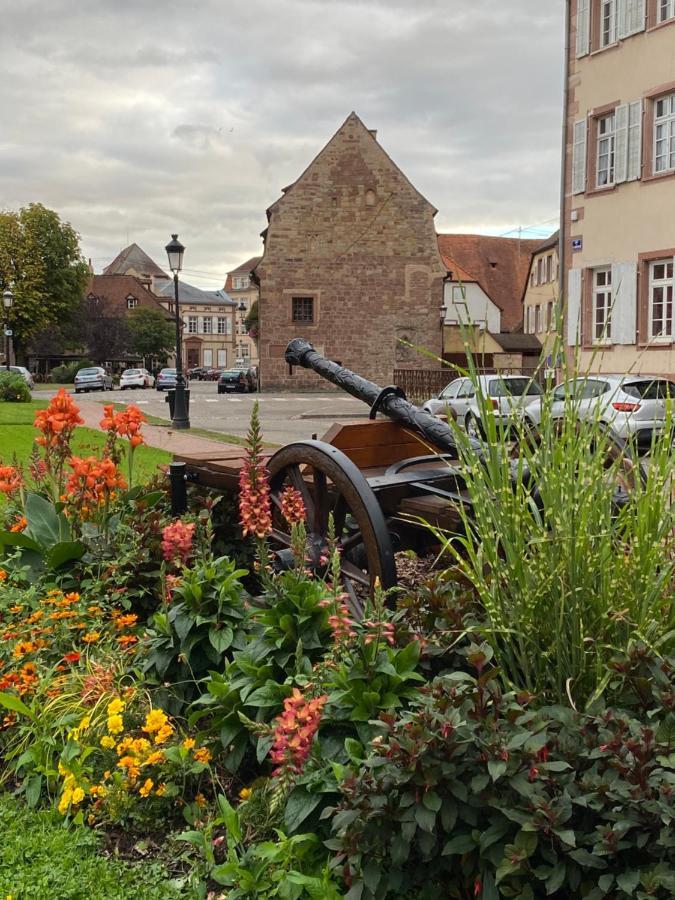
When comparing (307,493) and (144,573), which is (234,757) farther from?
(307,493)

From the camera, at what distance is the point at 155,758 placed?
2.92 meters

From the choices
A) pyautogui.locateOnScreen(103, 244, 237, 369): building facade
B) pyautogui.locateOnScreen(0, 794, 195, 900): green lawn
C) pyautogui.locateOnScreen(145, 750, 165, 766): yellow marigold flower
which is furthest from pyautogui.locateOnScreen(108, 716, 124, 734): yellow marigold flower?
pyautogui.locateOnScreen(103, 244, 237, 369): building facade

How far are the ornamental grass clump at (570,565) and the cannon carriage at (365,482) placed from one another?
0.81 metres

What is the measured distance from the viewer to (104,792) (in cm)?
292

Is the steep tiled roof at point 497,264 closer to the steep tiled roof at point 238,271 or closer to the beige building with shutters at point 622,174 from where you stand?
the beige building with shutters at point 622,174

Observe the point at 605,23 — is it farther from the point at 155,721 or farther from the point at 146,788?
the point at 146,788

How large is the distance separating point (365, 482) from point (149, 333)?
80274mm

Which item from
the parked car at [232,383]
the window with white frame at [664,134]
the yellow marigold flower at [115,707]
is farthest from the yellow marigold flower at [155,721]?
the parked car at [232,383]

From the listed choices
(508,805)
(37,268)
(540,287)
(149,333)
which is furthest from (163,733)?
(149,333)

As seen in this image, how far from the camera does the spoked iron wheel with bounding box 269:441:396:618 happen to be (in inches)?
152

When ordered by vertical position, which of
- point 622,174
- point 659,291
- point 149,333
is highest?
point 622,174

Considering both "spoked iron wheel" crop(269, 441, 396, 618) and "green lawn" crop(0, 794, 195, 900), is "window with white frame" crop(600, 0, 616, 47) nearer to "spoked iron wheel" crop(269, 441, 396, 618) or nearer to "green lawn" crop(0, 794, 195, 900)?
"spoked iron wheel" crop(269, 441, 396, 618)

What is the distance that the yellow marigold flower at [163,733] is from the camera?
295cm

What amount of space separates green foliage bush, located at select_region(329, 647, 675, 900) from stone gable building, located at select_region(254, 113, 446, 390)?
4033 cm
